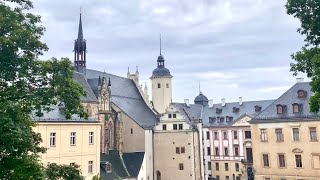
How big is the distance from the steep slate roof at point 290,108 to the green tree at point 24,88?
29761 millimetres

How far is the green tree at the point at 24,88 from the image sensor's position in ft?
40.9

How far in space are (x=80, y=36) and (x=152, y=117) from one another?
1731 cm

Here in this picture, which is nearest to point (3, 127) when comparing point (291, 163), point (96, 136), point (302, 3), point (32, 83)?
point (32, 83)

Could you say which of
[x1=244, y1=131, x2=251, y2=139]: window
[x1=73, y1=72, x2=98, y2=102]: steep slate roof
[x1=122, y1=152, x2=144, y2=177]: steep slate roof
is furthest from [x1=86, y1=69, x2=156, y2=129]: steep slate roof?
[x1=244, y1=131, x2=251, y2=139]: window

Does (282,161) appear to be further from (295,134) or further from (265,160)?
(295,134)

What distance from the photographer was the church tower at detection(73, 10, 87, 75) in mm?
50469

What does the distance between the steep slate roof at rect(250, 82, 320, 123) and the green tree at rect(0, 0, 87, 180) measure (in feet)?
97.6

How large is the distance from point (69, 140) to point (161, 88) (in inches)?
1261

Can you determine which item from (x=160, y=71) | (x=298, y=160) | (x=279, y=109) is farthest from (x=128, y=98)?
(x=298, y=160)

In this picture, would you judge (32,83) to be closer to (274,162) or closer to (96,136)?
(96,136)

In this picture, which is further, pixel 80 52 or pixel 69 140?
pixel 80 52

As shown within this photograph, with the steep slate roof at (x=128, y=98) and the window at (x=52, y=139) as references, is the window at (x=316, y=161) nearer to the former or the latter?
the steep slate roof at (x=128, y=98)

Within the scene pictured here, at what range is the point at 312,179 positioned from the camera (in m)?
36.1

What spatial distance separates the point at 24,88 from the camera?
14062 millimetres
